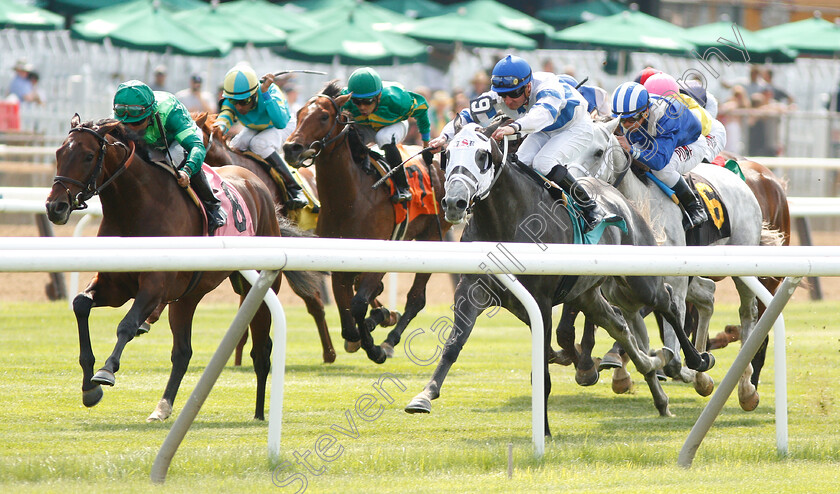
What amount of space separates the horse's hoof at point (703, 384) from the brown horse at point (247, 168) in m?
2.44

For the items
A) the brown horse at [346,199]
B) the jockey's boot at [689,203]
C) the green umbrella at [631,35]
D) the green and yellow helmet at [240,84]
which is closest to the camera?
the jockey's boot at [689,203]

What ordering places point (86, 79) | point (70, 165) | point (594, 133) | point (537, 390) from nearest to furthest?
point (537, 390)
point (70, 165)
point (594, 133)
point (86, 79)

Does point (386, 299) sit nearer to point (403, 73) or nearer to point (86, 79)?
point (86, 79)

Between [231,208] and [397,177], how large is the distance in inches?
82.0

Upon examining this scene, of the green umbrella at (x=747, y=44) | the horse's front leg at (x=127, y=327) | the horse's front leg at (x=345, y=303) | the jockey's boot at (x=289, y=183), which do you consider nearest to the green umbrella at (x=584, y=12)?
the green umbrella at (x=747, y=44)

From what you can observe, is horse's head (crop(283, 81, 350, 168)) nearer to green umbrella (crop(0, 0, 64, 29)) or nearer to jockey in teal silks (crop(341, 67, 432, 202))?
jockey in teal silks (crop(341, 67, 432, 202))

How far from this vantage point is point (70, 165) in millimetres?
5301

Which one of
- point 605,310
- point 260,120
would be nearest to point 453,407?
point 605,310

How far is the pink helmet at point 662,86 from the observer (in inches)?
293

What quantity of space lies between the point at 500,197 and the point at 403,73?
44.5 feet

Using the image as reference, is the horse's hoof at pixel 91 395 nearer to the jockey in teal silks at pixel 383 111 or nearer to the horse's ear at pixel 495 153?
the horse's ear at pixel 495 153

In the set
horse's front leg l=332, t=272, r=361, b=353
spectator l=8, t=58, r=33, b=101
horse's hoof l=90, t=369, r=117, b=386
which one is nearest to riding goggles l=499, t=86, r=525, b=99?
horse's front leg l=332, t=272, r=361, b=353

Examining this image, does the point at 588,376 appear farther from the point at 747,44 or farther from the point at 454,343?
the point at 747,44

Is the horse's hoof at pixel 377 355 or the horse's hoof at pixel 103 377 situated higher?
the horse's hoof at pixel 103 377
